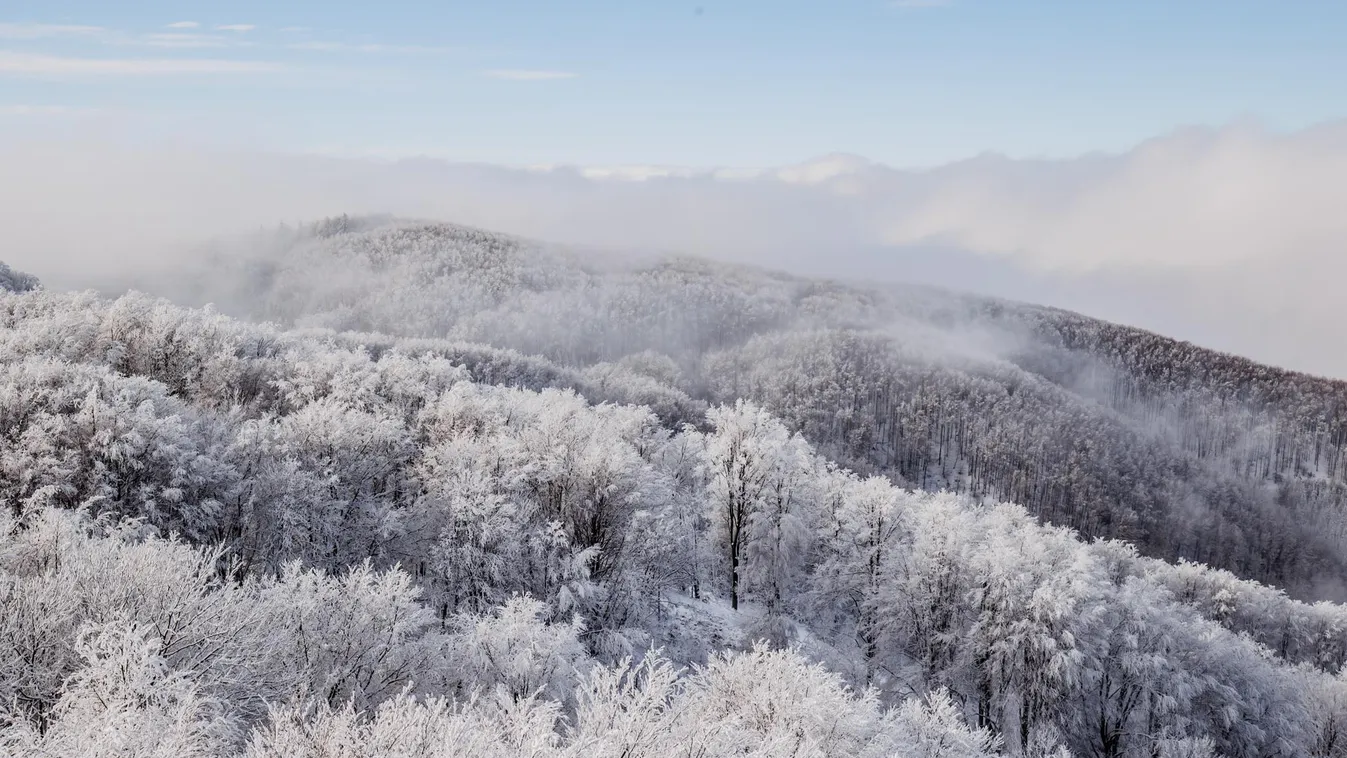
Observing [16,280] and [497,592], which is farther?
[16,280]

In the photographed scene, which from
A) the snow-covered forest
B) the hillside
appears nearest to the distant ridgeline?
the snow-covered forest

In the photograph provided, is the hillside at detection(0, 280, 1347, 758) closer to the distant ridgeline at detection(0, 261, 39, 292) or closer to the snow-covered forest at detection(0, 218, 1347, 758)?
the snow-covered forest at detection(0, 218, 1347, 758)

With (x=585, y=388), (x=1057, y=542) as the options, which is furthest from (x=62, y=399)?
(x=585, y=388)

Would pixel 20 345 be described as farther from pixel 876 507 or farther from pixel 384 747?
pixel 876 507

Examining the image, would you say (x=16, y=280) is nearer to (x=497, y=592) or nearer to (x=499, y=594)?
(x=497, y=592)

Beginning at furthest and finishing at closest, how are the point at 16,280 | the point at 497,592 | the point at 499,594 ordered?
the point at 16,280, the point at 497,592, the point at 499,594

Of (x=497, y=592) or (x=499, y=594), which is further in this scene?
(x=497, y=592)

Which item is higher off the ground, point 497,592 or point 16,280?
point 16,280

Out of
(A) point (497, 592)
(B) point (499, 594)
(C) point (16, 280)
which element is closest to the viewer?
(B) point (499, 594)

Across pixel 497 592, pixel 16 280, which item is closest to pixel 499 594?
pixel 497 592
